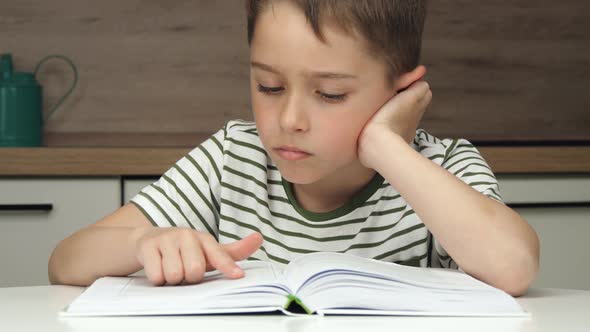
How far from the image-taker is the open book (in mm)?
741

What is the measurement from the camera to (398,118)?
3.79ft

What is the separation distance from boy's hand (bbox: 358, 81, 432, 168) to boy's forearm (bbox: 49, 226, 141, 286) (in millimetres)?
316

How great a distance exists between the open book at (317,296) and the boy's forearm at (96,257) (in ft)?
0.50

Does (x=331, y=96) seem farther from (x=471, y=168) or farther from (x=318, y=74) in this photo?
(x=471, y=168)

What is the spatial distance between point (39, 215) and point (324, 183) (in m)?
0.94

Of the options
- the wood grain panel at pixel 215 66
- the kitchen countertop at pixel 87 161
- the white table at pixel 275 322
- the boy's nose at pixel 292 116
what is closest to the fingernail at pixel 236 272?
the white table at pixel 275 322

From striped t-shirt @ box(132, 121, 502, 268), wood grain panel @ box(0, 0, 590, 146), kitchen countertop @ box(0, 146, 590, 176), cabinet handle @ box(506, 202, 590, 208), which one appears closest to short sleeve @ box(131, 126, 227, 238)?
striped t-shirt @ box(132, 121, 502, 268)

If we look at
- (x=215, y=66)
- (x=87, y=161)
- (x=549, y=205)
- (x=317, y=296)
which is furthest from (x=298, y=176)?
(x=215, y=66)

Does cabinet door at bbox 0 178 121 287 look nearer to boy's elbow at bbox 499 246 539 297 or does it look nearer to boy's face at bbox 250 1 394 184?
boy's face at bbox 250 1 394 184

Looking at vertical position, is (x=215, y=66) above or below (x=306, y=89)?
above

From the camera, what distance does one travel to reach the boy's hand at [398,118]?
1117 mm

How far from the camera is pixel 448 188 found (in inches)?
39.8

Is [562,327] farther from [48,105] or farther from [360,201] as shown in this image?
[48,105]

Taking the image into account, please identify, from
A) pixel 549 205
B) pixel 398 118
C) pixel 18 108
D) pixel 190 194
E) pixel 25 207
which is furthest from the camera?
pixel 18 108
